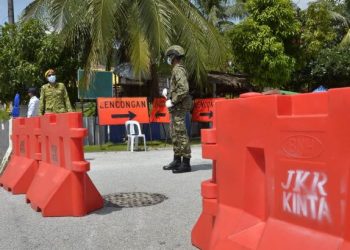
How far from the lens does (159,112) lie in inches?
632

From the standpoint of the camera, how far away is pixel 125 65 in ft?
67.7

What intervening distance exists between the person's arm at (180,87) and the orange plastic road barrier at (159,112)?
25.9 feet

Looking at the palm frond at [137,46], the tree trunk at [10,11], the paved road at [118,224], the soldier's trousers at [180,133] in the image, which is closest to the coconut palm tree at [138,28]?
the palm frond at [137,46]

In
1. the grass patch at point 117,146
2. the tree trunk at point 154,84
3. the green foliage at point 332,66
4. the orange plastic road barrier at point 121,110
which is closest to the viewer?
the grass patch at point 117,146

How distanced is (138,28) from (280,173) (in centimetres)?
1329

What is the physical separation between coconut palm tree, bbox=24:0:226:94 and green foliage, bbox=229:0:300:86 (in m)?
6.41

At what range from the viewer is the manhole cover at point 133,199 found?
19.2ft

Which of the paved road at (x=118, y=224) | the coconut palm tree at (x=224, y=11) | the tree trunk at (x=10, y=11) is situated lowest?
the paved road at (x=118, y=224)

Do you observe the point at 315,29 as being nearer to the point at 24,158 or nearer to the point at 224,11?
the point at 224,11

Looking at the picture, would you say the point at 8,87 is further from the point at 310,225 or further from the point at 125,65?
the point at 310,225

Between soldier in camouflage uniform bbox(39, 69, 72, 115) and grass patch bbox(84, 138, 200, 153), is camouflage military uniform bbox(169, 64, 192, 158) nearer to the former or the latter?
soldier in camouflage uniform bbox(39, 69, 72, 115)

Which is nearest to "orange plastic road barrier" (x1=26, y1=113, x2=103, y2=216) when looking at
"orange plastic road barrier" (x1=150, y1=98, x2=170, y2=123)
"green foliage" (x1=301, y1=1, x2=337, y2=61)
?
"orange plastic road barrier" (x1=150, y1=98, x2=170, y2=123)

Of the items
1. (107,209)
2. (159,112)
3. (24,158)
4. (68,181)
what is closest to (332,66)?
(159,112)

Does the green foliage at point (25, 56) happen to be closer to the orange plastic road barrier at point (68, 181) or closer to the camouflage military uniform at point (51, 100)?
the camouflage military uniform at point (51, 100)
